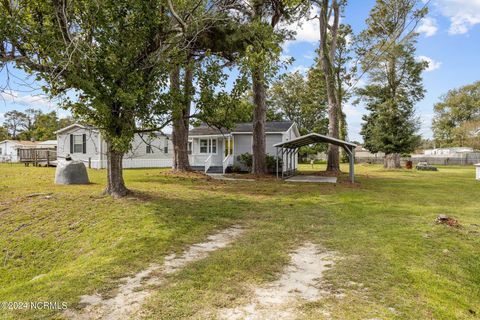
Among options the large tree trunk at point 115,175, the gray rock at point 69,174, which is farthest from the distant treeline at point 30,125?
the large tree trunk at point 115,175

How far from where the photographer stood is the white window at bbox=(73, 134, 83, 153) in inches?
955

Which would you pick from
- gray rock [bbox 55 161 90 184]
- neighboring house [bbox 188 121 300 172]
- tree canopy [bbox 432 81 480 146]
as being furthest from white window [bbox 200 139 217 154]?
tree canopy [bbox 432 81 480 146]

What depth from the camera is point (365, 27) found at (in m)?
25.2

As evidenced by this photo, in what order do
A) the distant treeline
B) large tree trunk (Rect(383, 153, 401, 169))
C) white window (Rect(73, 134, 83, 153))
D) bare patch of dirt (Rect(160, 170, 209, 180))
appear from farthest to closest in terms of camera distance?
the distant treeline, large tree trunk (Rect(383, 153, 401, 169)), white window (Rect(73, 134, 83, 153)), bare patch of dirt (Rect(160, 170, 209, 180))

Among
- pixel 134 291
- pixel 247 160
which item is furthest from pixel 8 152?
pixel 134 291

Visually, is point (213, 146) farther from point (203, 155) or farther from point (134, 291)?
point (134, 291)

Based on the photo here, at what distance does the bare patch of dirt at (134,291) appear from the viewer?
3252 millimetres

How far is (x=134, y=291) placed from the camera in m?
3.78

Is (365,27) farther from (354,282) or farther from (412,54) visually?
(354,282)

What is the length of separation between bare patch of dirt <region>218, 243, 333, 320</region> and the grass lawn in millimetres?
142

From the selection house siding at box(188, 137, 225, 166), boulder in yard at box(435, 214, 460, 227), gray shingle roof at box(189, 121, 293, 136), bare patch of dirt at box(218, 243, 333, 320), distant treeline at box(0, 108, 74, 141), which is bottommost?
bare patch of dirt at box(218, 243, 333, 320)

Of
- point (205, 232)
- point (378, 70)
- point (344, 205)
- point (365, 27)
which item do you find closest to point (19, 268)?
point (205, 232)

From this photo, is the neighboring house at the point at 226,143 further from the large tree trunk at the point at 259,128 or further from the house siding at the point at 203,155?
the large tree trunk at the point at 259,128

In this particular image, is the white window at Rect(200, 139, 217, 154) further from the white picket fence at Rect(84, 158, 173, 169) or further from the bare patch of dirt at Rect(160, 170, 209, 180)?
the bare patch of dirt at Rect(160, 170, 209, 180)
